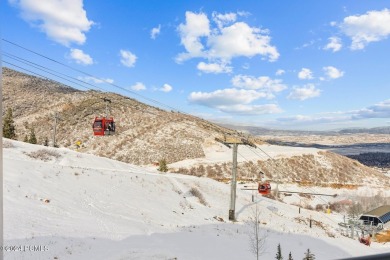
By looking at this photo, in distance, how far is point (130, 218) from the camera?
2661cm

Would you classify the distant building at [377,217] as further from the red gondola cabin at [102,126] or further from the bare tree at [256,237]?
the red gondola cabin at [102,126]

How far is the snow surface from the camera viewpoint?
57.7 feet

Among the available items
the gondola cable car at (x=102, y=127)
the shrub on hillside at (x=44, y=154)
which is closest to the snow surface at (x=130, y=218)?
the shrub on hillside at (x=44, y=154)

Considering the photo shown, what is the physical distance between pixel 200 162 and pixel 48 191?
2483 inches

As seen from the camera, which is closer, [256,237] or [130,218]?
[256,237]

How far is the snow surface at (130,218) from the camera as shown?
1758 centimetres

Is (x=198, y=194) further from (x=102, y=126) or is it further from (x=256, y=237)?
(x=256, y=237)

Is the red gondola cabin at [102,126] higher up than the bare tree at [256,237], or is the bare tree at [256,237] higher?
the red gondola cabin at [102,126]

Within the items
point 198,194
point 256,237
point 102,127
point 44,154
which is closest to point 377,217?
point 198,194

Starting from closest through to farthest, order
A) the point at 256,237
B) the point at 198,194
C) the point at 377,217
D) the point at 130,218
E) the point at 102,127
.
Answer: the point at 256,237 < the point at 130,218 < the point at 102,127 < the point at 198,194 < the point at 377,217

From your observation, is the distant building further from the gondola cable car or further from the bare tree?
the gondola cable car

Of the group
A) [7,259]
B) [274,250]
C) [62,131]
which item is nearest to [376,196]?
[274,250]

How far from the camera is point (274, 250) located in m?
28.0

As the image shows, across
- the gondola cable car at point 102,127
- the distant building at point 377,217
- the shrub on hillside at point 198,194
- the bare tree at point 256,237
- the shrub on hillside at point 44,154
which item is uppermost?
the gondola cable car at point 102,127
